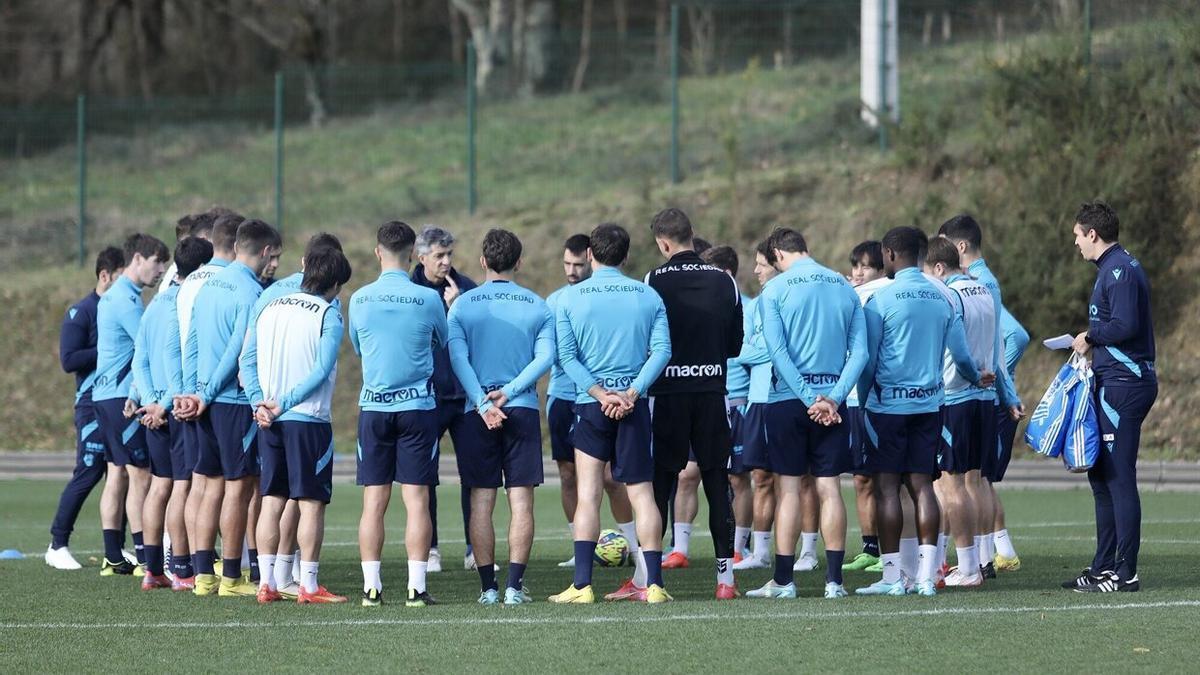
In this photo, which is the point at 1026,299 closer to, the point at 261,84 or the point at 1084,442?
the point at 1084,442

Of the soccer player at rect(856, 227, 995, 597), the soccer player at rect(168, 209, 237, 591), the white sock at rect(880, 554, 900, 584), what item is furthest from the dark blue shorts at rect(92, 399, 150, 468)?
the white sock at rect(880, 554, 900, 584)

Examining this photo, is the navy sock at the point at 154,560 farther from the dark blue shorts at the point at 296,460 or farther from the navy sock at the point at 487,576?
the navy sock at the point at 487,576

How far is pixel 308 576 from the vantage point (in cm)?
1002

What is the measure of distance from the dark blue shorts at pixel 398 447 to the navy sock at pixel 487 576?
662 millimetres

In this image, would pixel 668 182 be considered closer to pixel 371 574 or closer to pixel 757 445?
pixel 757 445

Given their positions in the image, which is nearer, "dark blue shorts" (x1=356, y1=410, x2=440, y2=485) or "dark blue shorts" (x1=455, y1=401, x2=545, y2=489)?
"dark blue shorts" (x1=356, y1=410, x2=440, y2=485)

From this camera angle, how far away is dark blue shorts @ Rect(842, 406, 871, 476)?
10.6 meters

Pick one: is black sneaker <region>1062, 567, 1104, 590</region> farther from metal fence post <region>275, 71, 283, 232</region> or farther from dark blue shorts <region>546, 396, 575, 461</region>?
metal fence post <region>275, 71, 283, 232</region>

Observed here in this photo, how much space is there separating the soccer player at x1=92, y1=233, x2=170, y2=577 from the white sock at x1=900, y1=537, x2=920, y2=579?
5522 mm

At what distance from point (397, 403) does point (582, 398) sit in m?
1.15

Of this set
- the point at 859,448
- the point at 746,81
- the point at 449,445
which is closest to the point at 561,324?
the point at 859,448

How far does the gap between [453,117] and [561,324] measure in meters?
23.8

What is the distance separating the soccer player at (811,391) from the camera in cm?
1004

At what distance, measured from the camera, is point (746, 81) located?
103 feet
